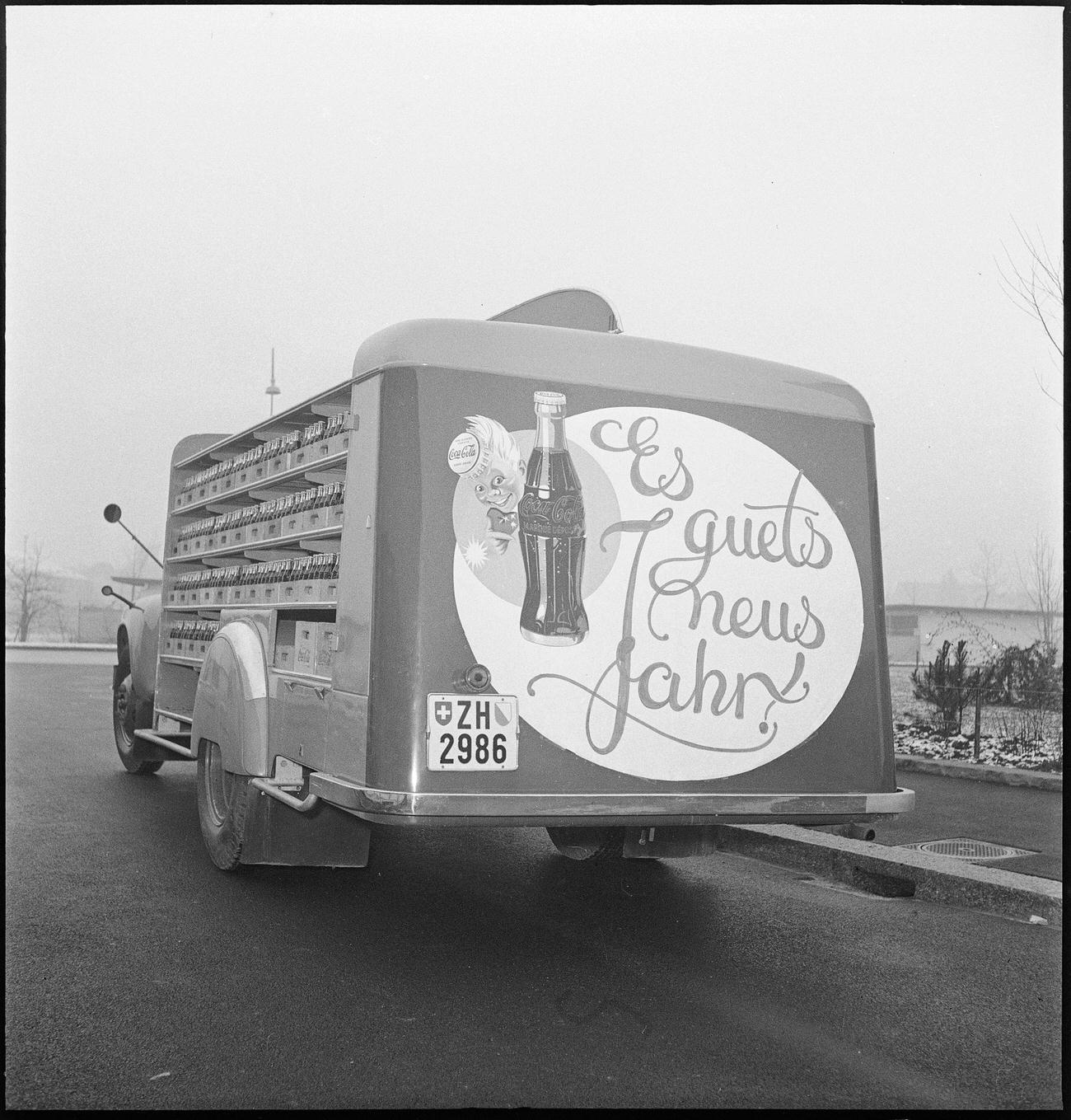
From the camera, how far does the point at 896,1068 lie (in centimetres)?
407

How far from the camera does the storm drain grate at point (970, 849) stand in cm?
752

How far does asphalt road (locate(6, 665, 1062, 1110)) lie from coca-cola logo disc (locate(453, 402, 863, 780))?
39.5 inches

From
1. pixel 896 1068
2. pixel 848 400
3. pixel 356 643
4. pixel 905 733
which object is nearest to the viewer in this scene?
pixel 896 1068

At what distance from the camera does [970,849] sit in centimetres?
775

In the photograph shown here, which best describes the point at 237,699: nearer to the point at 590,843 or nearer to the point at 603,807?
the point at 590,843

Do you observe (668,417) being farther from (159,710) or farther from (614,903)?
(159,710)

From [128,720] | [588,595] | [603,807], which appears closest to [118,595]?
[128,720]

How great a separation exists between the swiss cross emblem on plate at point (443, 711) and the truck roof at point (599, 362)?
1.36 metres

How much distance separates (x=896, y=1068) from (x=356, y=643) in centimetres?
255

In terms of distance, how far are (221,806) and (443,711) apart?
2742mm

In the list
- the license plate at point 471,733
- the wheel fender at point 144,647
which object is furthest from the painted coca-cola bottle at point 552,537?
the wheel fender at point 144,647

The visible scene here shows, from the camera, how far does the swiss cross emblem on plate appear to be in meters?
4.63

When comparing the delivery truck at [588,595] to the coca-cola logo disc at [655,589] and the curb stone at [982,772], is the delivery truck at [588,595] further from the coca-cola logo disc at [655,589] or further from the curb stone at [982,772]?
the curb stone at [982,772]

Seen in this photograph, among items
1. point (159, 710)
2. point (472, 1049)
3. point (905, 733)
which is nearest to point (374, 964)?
point (472, 1049)
